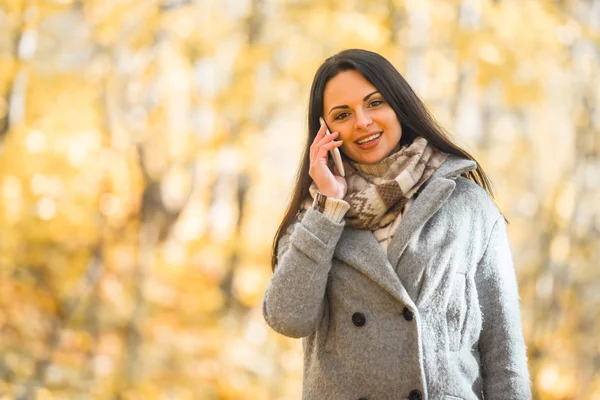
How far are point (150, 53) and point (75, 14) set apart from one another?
0.55 metres

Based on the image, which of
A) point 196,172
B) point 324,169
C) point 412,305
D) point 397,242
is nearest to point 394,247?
point 397,242

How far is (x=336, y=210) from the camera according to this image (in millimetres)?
1522

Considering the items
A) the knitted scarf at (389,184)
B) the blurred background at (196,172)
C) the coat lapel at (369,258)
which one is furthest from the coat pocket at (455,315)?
the blurred background at (196,172)

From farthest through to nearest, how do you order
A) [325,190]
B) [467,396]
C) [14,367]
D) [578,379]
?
[578,379], [14,367], [325,190], [467,396]

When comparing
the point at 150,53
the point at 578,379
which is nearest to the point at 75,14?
the point at 150,53

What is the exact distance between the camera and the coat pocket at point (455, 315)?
4.77 ft

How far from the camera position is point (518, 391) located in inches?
56.7

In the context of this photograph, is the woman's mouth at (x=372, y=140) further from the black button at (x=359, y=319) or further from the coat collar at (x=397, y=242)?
the black button at (x=359, y=319)

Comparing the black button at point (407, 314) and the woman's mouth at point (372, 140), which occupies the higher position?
the woman's mouth at point (372, 140)

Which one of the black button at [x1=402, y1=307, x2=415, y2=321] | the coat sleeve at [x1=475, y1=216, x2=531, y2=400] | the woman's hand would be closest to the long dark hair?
the woman's hand

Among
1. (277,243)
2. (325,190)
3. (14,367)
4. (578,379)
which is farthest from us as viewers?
(578,379)

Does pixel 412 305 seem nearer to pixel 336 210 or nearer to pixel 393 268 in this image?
pixel 393 268

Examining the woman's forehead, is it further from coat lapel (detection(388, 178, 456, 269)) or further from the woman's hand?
coat lapel (detection(388, 178, 456, 269))

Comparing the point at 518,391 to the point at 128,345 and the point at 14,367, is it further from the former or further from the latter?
the point at 14,367
